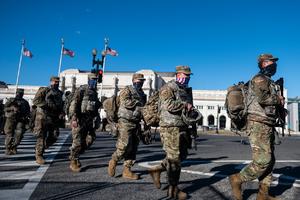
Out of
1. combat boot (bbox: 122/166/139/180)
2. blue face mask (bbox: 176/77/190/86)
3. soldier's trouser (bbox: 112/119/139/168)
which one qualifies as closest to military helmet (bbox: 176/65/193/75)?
blue face mask (bbox: 176/77/190/86)

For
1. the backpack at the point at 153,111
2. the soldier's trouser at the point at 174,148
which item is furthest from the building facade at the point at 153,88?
the soldier's trouser at the point at 174,148

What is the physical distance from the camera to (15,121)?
957cm

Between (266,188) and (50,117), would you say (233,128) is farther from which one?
(50,117)

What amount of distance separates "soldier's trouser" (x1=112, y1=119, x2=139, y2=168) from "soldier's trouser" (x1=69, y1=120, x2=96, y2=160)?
101 centimetres

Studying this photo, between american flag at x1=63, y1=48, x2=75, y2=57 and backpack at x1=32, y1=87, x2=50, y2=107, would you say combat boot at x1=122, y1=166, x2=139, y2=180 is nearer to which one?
backpack at x1=32, y1=87, x2=50, y2=107

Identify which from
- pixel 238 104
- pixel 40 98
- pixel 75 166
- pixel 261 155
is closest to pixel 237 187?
pixel 261 155

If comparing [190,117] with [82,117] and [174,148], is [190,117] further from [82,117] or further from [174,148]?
[82,117]

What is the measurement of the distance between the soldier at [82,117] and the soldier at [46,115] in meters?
1.19

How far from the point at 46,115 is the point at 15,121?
2.70 meters

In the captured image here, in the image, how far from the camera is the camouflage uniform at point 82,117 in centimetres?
641

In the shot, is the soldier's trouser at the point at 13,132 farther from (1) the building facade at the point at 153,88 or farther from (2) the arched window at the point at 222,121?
(2) the arched window at the point at 222,121

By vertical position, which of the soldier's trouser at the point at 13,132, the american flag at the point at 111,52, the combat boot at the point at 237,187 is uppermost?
the american flag at the point at 111,52

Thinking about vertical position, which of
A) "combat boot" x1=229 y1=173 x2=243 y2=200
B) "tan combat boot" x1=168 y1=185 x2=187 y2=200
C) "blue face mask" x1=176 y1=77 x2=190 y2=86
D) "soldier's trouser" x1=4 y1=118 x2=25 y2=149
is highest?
"blue face mask" x1=176 y1=77 x2=190 y2=86

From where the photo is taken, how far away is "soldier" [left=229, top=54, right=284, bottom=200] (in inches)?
158
